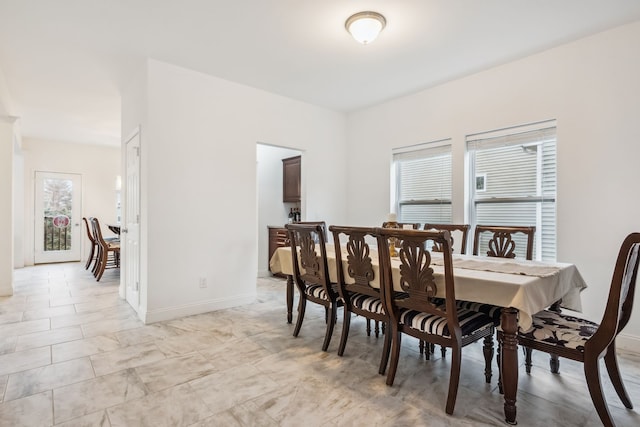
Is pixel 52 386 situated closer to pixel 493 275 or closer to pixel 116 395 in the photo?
pixel 116 395

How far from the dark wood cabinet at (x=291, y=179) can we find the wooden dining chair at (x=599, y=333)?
3.99m

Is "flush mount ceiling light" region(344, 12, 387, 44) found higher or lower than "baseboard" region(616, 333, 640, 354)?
higher

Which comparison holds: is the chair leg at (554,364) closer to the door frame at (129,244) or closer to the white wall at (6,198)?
the door frame at (129,244)

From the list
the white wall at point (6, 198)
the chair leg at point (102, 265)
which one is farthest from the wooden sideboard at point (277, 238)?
the white wall at point (6, 198)

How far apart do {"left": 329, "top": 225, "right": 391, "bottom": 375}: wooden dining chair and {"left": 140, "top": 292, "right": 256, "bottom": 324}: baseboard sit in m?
1.74

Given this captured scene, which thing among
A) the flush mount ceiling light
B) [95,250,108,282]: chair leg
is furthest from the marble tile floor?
the flush mount ceiling light

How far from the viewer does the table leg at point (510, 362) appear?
1.74 m

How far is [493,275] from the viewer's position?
6.30ft

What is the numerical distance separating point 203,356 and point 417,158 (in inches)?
131

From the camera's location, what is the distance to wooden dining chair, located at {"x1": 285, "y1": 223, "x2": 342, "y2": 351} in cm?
258

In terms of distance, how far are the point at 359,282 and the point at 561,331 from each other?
3.84ft

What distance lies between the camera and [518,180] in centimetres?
347

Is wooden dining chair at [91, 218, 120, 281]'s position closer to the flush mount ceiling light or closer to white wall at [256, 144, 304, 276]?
white wall at [256, 144, 304, 276]

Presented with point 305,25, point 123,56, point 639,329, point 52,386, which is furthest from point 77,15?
point 639,329
